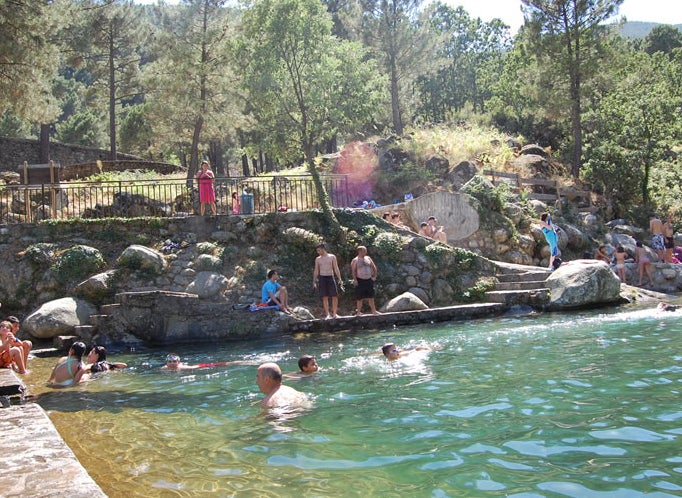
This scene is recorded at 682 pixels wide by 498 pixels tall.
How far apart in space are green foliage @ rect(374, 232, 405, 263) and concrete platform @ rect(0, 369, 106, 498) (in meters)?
11.1

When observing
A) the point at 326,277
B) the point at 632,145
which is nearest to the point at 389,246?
the point at 326,277

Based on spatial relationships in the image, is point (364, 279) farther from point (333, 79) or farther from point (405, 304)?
point (333, 79)

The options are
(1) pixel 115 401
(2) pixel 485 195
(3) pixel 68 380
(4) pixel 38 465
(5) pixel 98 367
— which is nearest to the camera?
(4) pixel 38 465

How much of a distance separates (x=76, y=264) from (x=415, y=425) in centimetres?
1183

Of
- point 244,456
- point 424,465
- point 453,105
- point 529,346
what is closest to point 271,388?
point 244,456

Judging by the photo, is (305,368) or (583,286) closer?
(305,368)

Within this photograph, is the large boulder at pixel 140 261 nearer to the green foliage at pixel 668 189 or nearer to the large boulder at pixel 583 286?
the large boulder at pixel 583 286

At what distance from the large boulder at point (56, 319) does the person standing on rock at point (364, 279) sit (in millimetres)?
5999

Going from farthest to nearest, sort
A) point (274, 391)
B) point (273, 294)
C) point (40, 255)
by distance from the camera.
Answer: point (40, 255) → point (273, 294) → point (274, 391)

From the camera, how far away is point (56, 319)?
13383 millimetres

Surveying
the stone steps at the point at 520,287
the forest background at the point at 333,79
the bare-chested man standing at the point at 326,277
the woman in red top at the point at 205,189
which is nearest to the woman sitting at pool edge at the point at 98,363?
the bare-chested man standing at the point at 326,277

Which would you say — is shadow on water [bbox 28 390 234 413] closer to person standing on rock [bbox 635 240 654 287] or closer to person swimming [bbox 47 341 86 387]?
person swimming [bbox 47 341 86 387]

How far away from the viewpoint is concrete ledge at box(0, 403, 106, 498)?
148 inches

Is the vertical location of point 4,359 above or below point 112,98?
below
